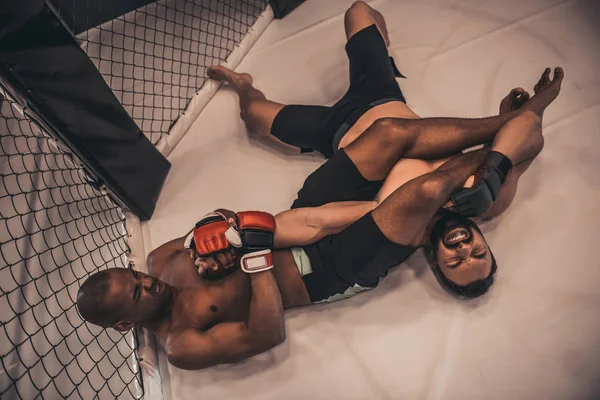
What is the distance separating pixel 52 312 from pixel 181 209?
655 mm

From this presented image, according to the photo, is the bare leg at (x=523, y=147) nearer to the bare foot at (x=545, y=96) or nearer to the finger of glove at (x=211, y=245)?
the bare foot at (x=545, y=96)

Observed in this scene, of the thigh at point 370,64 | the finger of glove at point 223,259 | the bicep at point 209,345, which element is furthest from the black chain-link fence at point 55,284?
the thigh at point 370,64

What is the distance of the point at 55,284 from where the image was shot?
1835 mm

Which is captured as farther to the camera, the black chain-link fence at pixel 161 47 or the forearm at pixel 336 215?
the black chain-link fence at pixel 161 47

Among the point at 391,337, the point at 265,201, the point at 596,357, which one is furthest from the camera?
the point at 265,201

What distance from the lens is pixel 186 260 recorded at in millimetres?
1686

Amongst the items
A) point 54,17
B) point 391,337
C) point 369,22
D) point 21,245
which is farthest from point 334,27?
point 21,245

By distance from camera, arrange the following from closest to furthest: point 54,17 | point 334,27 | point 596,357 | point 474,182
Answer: point 54,17, point 474,182, point 596,357, point 334,27

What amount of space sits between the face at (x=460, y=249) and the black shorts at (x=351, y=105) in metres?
0.58

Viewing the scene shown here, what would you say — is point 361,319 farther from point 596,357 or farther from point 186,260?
point 596,357

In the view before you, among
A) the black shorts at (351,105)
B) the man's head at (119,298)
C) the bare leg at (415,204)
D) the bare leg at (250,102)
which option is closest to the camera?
the man's head at (119,298)

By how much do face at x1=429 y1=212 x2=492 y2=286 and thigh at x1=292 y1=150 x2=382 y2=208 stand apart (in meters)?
0.30

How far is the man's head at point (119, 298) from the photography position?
137 centimetres

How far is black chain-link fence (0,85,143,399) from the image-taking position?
1646mm
